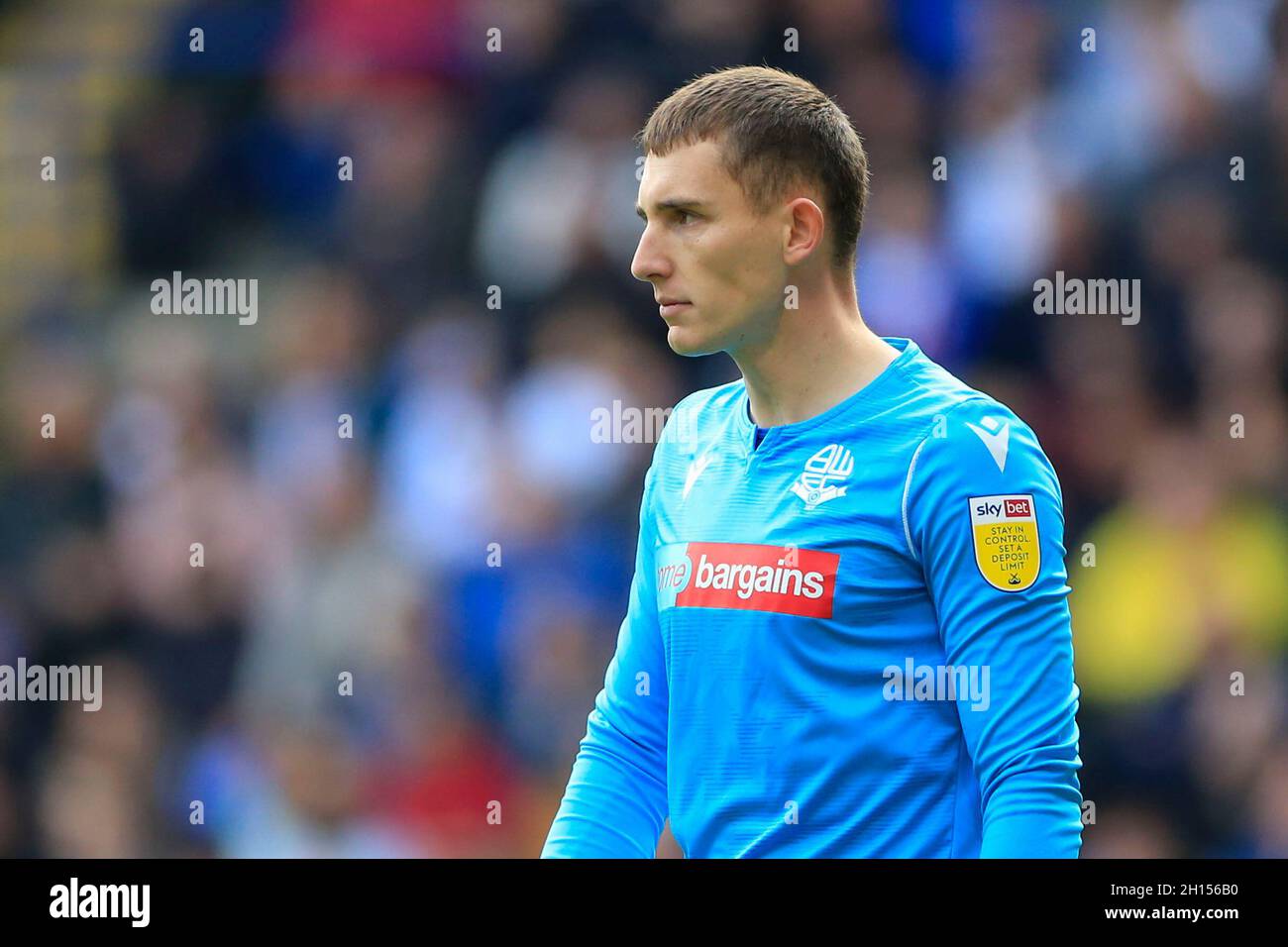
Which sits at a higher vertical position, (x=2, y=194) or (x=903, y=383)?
(x=2, y=194)

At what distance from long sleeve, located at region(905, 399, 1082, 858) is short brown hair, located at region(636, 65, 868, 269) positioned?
52 centimetres

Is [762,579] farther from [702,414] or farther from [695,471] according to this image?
[702,414]

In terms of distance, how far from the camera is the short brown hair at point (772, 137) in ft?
9.30

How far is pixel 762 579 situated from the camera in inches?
106

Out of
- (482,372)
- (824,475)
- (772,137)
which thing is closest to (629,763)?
(824,475)

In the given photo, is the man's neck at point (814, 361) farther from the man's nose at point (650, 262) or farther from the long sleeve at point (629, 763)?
the long sleeve at point (629, 763)

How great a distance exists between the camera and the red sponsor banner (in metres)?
2.64

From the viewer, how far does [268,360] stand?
256 inches

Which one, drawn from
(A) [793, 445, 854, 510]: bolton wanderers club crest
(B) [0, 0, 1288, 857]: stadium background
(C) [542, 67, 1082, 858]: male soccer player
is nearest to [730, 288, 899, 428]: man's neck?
(C) [542, 67, 1082, 858]: male soccer player

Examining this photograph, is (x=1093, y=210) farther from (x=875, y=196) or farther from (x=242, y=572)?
(x=242, y=572)

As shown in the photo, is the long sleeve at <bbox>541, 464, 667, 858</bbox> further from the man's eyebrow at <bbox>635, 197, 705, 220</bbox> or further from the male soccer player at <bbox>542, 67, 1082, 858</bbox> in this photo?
the man's eyebrow at <bbox>635, 197, 705, 220</bbox>
